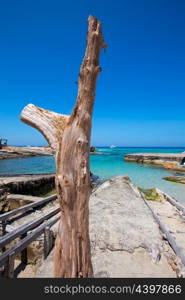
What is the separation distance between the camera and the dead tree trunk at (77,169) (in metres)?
1.97

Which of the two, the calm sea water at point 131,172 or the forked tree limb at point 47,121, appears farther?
the calm sea water at point 131,172

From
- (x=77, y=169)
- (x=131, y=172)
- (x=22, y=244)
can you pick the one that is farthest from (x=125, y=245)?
(x=131, y=172)

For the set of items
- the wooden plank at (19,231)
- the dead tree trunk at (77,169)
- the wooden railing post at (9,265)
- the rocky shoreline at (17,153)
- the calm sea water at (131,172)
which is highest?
the dead tree trunk at (77,169)

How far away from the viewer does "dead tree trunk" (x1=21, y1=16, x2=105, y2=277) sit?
77.6 inches

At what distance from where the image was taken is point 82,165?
6.59ft

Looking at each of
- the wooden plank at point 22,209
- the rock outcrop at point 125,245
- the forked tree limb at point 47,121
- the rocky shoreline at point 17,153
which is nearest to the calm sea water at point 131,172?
the rocky shoreline at point 17,153

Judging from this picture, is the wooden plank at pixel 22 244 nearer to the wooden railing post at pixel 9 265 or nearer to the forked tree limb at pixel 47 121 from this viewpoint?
the wooden railing post at pixel 9 265

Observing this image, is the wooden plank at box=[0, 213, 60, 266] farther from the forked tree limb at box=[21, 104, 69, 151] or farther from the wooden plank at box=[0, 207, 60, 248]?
the forked tree limb at box=[21, 104, 69, 151]

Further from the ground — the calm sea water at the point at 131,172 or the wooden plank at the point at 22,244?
the wooden plank at the point at 22,244

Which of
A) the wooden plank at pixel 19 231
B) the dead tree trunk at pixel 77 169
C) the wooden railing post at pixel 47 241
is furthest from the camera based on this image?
the wooden railing post at pixel 47 241

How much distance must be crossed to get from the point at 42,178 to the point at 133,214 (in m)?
8.14

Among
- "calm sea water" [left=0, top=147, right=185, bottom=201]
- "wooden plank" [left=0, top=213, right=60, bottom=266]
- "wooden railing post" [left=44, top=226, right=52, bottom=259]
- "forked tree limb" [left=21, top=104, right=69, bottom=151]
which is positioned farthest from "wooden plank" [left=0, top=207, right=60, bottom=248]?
"calm sea water" [left=0, top=147, right=185, bottom=201]

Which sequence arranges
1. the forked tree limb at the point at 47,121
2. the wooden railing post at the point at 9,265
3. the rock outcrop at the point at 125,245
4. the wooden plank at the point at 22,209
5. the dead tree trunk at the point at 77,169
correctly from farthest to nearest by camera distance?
the wooden plank at the point at 22,209 → the wooden railing post at the point at 9,265 → the rock outcrop at the point at 125,245 → the forked tree limb at the point at 47,121 → the dead tree trunk at the point at 77,169

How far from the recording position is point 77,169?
1.99 meters
